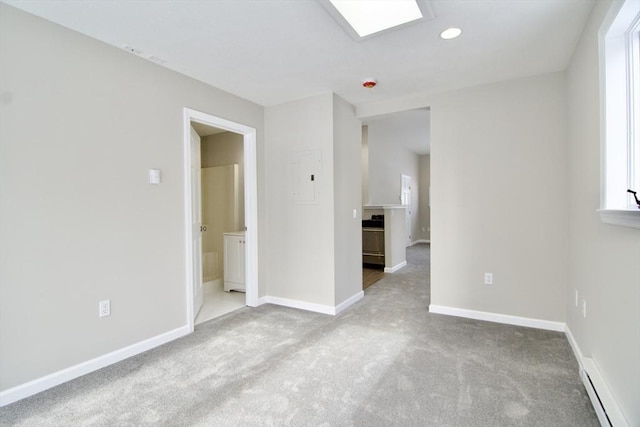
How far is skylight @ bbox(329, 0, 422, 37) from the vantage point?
1.93m

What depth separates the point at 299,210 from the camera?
3660 millimetres

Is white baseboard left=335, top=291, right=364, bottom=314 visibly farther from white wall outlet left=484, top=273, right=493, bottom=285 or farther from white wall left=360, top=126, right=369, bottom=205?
white wall left=360, top=126, right=369, bottom=205

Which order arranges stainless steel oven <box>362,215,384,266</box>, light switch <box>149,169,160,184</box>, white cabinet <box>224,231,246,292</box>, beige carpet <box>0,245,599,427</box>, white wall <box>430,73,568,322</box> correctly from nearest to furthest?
beige carpet <box>0,245,599,427</box>
light switch <box>149,169,160,184</box>
white wall <box>430,73,568,322</box>
white cabinet <box>224,231,246,292</box>
stainless steel oven <box>362,215,384,266</box>

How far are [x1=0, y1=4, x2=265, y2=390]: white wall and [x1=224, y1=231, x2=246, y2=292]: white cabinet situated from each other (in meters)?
1.33

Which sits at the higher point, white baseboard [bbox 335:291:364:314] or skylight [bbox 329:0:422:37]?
skylight [bbox 329:0:422:37]

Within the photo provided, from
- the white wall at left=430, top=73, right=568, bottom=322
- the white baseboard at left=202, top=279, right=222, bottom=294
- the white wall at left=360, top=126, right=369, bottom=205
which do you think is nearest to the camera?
the white wall at left=430, top=73, right=568, bottom=322

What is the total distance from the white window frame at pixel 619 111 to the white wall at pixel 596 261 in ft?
0.47

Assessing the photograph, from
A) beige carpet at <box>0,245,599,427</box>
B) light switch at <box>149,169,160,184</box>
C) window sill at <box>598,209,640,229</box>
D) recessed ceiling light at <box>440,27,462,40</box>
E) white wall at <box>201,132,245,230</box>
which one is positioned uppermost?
recessed ceiling light at <box>440,27,462,40</box>

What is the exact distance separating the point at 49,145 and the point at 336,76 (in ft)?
7.61

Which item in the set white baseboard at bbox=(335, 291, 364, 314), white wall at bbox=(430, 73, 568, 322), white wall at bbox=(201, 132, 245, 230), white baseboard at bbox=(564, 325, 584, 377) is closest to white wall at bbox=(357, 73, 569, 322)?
white wall at bbox=(430, 73, 568, 322)

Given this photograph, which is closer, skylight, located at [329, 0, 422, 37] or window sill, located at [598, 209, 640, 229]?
window sill, located at [598, 209, 640, 229]

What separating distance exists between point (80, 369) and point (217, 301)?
5.90 feet

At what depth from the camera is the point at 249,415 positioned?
5.69 ft

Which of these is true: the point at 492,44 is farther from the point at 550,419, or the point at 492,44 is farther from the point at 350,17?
the point at 550,419
